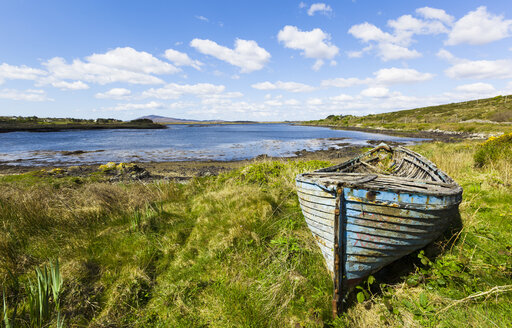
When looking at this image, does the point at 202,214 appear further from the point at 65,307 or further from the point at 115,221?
the point at 65,307

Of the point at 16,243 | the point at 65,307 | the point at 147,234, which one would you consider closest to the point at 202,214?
the point at 147,234

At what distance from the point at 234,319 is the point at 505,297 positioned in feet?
12.8

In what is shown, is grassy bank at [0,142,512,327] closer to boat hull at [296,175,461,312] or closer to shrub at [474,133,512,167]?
boat hull at [296,175,461,312]

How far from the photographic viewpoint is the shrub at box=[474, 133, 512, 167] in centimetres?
889

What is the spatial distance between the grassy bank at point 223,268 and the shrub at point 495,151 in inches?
128

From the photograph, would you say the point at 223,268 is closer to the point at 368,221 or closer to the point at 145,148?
the point at 368,221

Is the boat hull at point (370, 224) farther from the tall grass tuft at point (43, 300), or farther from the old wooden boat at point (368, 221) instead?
the tall grass tuft at point (43, 300)

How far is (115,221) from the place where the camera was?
6074mm

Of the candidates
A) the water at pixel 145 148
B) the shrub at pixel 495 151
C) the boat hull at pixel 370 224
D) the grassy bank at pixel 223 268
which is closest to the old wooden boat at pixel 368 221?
the boat hull at pixel 370 224

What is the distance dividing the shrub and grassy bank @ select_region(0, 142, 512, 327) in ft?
10.7

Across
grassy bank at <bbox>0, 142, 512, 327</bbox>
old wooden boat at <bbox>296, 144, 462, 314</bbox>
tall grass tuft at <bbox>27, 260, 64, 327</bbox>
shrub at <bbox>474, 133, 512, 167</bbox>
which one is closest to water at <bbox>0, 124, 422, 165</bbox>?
shrub at <bbox>474, 133, 512, 167</bbox>

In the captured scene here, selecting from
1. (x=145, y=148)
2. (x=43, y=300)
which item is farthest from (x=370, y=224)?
(x=145, y=148)

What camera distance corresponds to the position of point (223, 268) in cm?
443

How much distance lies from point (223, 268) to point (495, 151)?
474 inches
